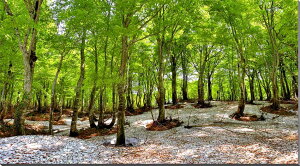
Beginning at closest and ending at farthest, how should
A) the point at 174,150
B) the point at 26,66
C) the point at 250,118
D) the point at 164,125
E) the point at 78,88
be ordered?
the point at 174,150 → the point at 26,66 → the point at 78,88 → the point at 164,125 → the point at 250,118

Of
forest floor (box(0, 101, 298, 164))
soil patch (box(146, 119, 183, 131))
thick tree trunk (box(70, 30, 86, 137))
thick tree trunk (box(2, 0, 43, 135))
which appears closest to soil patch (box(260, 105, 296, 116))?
forest floor (box(0, 101, 298, 164))

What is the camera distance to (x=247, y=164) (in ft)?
21.5

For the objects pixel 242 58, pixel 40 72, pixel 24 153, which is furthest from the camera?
pixel 40 72

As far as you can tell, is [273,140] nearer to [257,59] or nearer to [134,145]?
[134,145]

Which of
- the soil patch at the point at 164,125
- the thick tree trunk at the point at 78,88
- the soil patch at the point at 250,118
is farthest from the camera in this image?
the soil patch at the point at 250,118

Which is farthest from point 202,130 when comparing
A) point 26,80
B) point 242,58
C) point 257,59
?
point 257,59

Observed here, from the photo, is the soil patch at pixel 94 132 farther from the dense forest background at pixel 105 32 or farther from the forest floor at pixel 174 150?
the forest floor at pixel 174 150

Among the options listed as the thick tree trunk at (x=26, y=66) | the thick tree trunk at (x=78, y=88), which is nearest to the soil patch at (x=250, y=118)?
the thick tree trunk at (x=78, y=88)

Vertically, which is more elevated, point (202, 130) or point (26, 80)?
point (26, 80)

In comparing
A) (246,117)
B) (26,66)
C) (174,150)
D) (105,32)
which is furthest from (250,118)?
(26,66)

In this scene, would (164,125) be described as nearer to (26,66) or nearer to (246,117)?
(246,117)

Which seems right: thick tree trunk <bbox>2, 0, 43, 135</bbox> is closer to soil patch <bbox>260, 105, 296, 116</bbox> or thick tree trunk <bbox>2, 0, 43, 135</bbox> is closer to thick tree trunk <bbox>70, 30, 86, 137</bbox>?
thick tree trunk <bbox>70, 30, 86, 137</bbox>

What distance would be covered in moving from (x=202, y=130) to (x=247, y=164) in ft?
22.9

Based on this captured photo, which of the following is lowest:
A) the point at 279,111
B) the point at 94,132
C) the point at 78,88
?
the point at 94,132
